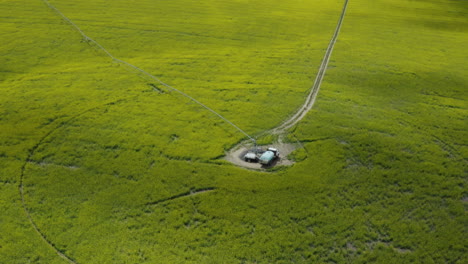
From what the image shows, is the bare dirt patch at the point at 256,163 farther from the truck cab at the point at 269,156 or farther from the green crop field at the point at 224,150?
the green crop field at the point at 224,150

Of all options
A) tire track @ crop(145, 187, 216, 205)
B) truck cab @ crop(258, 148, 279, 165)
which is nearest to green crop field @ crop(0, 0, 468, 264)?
tire track @ crop(145, 187, 216, 205)

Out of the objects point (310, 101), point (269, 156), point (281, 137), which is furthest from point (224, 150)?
point (310, 101)

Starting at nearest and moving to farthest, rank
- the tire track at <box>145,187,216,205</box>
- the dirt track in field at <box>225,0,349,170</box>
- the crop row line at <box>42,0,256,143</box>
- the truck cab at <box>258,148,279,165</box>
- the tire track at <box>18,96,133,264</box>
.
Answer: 1. the tire track at <box>18,96,133,264</box>
2. the tire track at <box>145,187,216,205</box>
3. the truck cab at <box>258,148,279,165</box>
4. the dirt track in field at <box>225,0,349,170</box>
5. the crop row line at <box>42,0,256,143</box>

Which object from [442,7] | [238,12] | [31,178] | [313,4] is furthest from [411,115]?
[442,7]

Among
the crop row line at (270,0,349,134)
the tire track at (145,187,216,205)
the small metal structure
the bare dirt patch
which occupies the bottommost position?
the tire track at (145,187,216,205)

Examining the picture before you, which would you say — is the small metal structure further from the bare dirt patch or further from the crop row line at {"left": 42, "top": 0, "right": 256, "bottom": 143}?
the crop row line at {"left": 42, "top": 0, "right": 256, "bottom": 143}

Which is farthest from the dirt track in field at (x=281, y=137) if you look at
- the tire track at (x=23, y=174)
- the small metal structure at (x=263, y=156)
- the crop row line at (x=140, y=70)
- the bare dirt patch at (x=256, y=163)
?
the tire track at (x=23, y=174)

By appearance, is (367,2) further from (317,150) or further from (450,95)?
(317,150)

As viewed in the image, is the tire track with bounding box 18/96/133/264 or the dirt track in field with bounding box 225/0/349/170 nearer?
the tire track with bounding box 18/96/133/264

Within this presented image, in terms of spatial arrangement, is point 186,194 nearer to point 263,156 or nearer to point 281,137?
point 263,156
